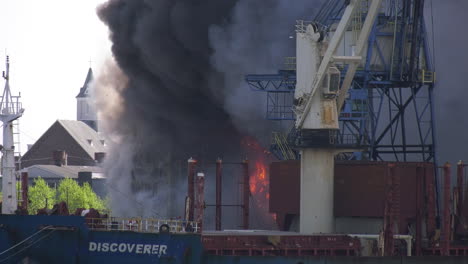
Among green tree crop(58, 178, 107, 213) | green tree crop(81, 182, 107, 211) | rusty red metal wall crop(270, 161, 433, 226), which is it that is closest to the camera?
rusty red metal wall crop(270, 161, 433, 226)

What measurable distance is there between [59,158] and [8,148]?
362 feet

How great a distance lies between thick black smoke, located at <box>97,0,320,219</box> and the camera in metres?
92.1

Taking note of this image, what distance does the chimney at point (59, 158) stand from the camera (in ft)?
578

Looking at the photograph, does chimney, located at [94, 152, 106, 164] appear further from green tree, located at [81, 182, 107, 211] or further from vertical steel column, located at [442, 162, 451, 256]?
vertical steel column, located at [442, 162, 451, 256]

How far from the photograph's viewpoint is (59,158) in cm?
17662

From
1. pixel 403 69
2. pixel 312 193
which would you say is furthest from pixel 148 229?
pixel 403 69

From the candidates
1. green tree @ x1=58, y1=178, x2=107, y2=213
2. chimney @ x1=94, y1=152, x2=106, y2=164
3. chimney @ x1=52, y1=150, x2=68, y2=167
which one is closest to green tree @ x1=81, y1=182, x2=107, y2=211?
green tree @ x1=58, y1=178, x2=107, y2=213

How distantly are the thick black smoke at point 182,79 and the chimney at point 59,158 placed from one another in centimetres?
6429

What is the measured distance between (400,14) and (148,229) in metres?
30.0

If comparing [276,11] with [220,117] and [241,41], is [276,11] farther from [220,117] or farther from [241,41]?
[220,117]

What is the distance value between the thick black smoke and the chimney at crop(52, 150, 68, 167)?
211 feet

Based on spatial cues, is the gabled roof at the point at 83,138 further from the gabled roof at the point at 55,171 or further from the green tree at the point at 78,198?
the green tree at the point at 78,198

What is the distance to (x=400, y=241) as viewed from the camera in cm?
7044

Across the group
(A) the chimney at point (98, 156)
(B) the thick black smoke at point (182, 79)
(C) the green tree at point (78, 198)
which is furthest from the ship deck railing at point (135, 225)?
(A) the chimney at point (98, 156)
